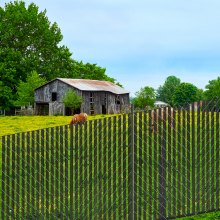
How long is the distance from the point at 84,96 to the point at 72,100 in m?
1.95

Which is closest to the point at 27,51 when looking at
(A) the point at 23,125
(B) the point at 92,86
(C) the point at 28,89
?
(C) the point at 28,89

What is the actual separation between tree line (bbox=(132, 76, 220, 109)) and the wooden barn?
1964 cm

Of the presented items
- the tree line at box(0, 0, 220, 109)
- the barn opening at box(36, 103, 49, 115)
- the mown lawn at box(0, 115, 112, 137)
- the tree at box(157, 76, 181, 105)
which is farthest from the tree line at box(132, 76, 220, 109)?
the mown lawn at box(0, 115, 112, 137)

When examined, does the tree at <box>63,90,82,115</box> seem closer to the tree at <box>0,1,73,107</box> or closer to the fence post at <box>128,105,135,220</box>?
the tree at <box>0,1,73,107</box>

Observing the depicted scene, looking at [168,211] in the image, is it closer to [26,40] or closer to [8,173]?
[8,173]

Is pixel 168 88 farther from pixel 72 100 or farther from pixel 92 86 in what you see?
pixel 72 100

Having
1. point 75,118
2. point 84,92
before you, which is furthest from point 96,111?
point 75,118

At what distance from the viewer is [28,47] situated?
66688 millimetres

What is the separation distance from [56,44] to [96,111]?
53.0 ft

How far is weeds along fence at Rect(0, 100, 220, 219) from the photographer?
10.5 metres

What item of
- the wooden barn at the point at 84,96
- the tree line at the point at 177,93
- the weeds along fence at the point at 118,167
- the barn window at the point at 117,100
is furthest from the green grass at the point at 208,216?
the tree line at the point at 177,93

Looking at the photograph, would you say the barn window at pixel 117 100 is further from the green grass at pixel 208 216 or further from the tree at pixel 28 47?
the green grass at pixel 208 216

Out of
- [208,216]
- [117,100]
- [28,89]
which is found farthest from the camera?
[28,89]

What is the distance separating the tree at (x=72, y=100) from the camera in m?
53.2
